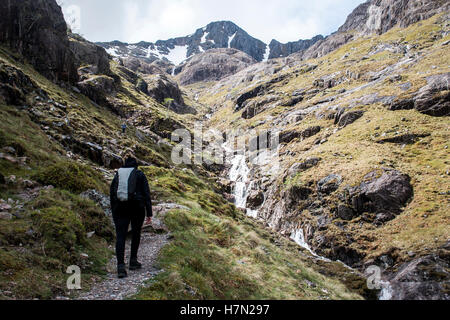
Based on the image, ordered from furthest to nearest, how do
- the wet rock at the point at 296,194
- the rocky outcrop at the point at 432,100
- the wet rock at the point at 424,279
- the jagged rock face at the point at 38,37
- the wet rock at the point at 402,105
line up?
the wet rock at the point at 402,105 → the rocky outcrop at the point at 432,100 → the wet rock at the point at 296,194 → the jagged rock face at the point at 38,37 → the wet rock at the point at 424,279

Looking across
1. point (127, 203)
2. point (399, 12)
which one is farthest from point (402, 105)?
point (399, 12)

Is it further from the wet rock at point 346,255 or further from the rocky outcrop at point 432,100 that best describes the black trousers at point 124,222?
the rocky outcrop at point 432,100

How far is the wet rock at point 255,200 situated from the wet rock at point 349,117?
27.4 metres

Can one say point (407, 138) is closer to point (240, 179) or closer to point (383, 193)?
point (383, 193)

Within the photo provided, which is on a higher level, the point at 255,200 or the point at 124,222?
the point at 124,222

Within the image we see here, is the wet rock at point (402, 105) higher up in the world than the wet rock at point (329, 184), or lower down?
higher up

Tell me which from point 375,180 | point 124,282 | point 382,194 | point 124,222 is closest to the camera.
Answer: point 124,282

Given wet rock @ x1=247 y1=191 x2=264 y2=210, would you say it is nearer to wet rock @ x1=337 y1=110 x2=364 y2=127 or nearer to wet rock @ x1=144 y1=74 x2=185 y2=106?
wet rock @ x1=337 y1=110 x2=364 y2=127

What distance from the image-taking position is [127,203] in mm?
8109

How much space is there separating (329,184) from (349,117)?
27751 mm

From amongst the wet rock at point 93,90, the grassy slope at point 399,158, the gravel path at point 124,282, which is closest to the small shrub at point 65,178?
the gravel path at point 124,282

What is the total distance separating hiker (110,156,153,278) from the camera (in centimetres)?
791

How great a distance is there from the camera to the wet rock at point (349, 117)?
57.6 m

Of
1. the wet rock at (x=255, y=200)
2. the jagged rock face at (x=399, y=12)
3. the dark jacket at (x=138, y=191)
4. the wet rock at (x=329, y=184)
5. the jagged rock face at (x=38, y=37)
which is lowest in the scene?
the wet rock at (x=255, y=200)
